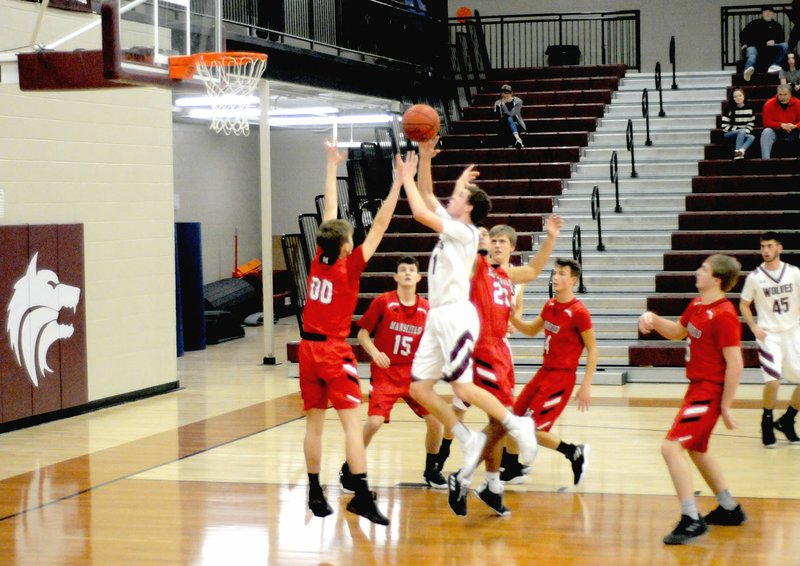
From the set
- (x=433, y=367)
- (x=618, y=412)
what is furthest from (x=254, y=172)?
(x=433, y=367)

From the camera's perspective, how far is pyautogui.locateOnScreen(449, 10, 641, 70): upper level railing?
21109 mm

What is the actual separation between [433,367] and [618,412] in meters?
4.51

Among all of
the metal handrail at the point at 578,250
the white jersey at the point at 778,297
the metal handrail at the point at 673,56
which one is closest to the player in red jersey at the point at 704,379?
the white jersey at the point at 778,297

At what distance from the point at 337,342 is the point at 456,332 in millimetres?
693

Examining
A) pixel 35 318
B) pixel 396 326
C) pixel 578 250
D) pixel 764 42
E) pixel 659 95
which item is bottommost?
pixel 35 318

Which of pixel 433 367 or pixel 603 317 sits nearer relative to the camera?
pixel 433 367

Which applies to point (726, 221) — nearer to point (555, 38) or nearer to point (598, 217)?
point (598, 217)

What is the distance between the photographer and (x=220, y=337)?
55.5 ft

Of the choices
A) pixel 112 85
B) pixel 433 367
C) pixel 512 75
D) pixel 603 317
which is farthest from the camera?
pixel 512 75

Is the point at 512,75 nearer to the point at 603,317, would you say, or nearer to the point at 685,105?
the point at 685,105

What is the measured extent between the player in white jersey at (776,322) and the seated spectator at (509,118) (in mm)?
8745

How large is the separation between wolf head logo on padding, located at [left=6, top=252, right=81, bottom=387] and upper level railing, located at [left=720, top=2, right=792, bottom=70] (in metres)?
14.1

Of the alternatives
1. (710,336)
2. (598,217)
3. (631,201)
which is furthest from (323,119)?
(710,336)

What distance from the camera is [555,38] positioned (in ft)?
71.6
